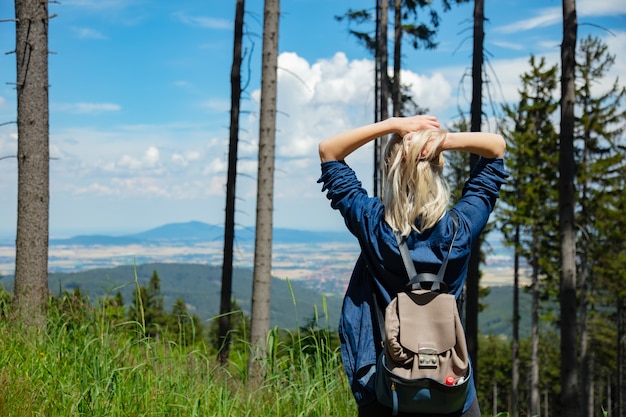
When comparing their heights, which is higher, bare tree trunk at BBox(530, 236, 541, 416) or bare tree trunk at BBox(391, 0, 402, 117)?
bare tree trunk at BBox(391, 0, 402, 117)

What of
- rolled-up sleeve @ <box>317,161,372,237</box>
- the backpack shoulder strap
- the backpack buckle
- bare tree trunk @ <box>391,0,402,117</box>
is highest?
bare tree trunk @ <box>391,0,402,117</box>

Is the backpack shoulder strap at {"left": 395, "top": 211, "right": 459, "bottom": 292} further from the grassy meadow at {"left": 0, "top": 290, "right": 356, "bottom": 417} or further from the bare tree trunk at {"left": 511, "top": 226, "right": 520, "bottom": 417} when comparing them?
the bare tree trunk at {"left": 511, "top": 226, "right": 520, "bottom": 417}

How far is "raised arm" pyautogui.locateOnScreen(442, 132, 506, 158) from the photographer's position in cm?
250

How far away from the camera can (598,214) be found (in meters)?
25.8

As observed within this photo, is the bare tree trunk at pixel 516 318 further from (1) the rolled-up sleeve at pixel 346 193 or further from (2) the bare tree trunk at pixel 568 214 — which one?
(1) the rolled-up sleeve at pixel 346 193

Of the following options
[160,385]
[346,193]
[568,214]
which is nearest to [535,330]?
[568,214]

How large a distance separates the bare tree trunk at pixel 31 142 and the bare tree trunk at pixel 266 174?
2.65 metres

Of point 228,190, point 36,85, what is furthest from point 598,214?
point 36,85

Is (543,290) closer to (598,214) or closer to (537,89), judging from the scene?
(598,214)

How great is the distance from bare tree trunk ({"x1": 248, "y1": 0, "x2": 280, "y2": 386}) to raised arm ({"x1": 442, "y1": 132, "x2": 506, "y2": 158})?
6.17m

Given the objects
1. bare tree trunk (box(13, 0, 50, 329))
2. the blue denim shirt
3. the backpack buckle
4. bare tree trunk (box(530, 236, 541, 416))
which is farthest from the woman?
bare tree trunk (box(530, 236, 541, 416))

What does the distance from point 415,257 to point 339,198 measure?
41cm

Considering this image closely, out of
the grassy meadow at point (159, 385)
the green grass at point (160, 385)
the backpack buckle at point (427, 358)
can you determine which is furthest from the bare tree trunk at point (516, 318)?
the backpack buckle at point (427, 358)

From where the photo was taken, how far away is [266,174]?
8781mm
